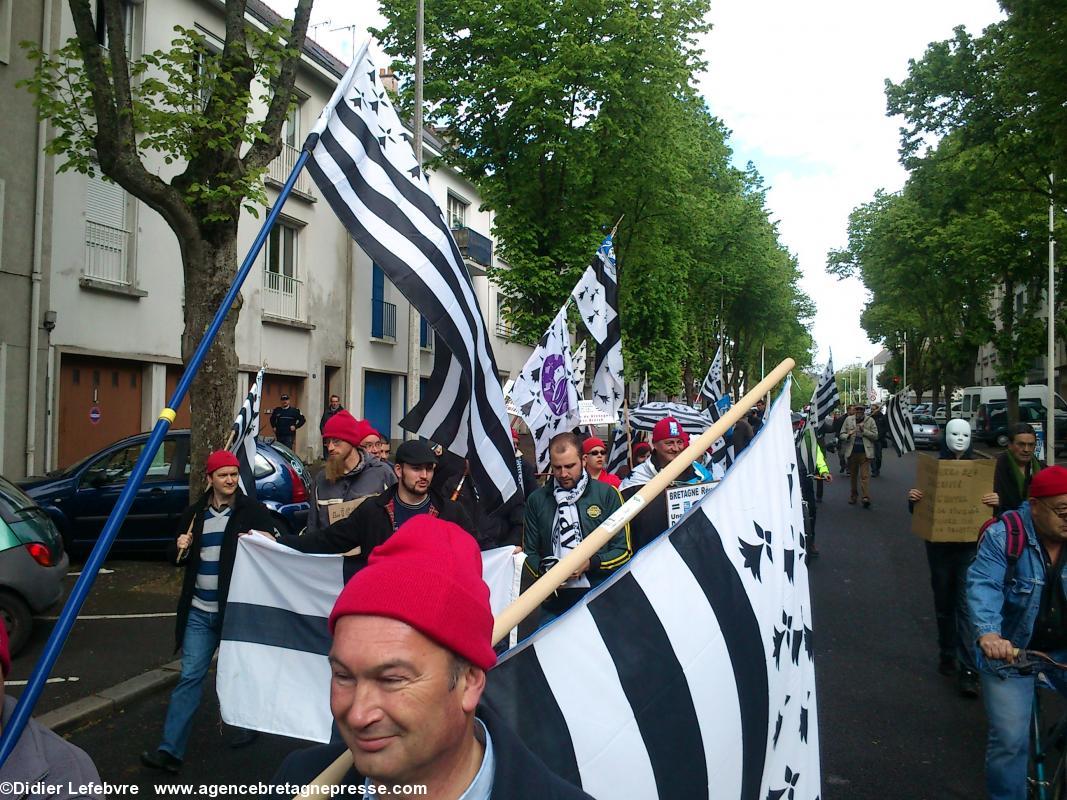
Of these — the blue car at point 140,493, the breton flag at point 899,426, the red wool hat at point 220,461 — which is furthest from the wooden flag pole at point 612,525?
the breton flag at point 899,426

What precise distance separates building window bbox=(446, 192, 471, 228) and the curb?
26.6 metres

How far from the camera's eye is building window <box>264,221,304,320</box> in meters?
21.0

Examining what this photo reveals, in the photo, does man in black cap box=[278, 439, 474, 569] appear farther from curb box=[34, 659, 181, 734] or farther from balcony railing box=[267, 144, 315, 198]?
balcony railing box=[267, 144, 315, 198]

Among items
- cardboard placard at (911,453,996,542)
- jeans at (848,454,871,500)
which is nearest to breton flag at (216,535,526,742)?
cardboard placard at (911,453,996,542)

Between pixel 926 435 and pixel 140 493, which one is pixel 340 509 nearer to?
pixel 140 493

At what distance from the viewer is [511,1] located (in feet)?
61.1

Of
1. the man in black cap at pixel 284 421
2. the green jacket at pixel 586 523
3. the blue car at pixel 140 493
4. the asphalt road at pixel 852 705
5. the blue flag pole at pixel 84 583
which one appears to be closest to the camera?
the blue flag pole at pixel 84 583

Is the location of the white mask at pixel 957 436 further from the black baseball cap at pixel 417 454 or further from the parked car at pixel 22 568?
the parked car at pixel 22 568

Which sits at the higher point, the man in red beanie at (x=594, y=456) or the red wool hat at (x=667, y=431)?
the red wool hat at (x=667, y=431)

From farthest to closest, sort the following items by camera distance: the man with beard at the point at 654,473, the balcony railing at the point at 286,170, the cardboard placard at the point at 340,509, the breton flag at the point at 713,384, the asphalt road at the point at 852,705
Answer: the balcony railing at the point at 286,170 → the breton flag at the point at 713,384 → the cardboard placard at the point at 340,509 → the man with beard at the point at 654,473 → the asphalt road at the point at 852,705

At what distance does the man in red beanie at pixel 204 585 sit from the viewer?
472 centimetres

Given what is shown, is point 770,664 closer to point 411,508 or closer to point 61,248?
point 411,508

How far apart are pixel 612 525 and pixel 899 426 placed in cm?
1086

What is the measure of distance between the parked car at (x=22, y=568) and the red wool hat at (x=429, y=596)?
6.31 metres
